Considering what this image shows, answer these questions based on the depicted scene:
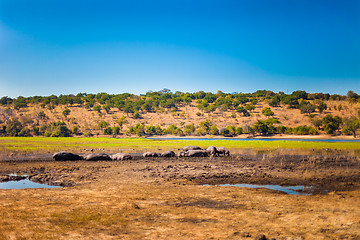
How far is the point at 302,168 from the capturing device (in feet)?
70.2

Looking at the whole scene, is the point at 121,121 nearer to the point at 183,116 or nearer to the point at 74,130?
the point at 74,130

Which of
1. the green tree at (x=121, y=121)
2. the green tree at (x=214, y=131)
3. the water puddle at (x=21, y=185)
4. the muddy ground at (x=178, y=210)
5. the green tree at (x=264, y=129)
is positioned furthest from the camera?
the green tree at (x=121, y=121)

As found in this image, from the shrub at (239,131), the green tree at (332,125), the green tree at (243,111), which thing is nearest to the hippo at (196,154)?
the shrub at (239,131)

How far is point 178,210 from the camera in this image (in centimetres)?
1052

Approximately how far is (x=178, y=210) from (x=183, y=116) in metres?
93.9

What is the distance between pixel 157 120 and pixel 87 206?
90023 mm

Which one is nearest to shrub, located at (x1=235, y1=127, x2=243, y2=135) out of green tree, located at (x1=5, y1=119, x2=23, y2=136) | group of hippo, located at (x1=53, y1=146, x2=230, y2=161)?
group of hippo, located at (x1=53, y1=146, x2=230, y2=161)

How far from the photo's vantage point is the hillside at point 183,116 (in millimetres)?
80312

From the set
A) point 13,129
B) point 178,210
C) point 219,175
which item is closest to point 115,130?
point 13,129

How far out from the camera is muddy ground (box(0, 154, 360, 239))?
8.09 meters

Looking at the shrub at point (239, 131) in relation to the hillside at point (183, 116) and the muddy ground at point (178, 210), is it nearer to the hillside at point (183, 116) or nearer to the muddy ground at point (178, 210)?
the hillside at point (183, 116)

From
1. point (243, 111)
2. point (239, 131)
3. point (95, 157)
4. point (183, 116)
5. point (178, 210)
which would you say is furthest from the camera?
point (183, 116)

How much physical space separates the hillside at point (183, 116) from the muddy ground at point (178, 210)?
207ft

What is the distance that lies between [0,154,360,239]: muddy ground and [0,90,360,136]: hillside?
207 ft
